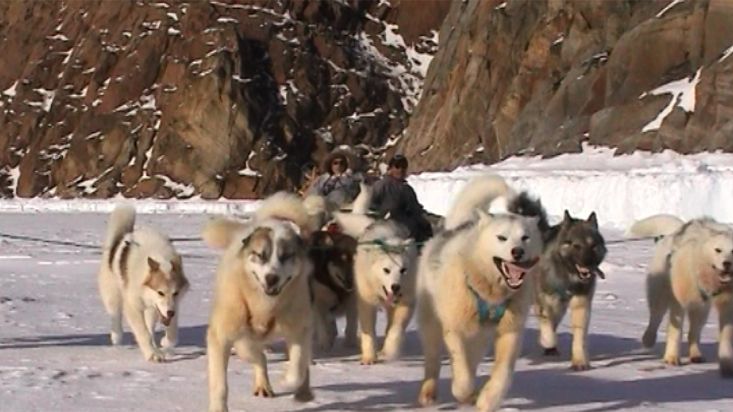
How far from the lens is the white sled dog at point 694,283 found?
24.3 ft

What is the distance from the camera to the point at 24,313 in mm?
10742

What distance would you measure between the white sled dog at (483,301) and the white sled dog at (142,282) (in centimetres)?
236

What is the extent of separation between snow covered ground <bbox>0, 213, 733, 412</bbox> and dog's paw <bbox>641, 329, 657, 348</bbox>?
97mm

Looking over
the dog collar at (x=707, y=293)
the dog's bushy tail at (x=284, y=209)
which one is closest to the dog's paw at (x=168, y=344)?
the dog's bushy tail at (x=284, y=209)

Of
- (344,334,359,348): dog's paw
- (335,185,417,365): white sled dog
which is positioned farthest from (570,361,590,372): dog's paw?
(344,334,359,348): dog's paw

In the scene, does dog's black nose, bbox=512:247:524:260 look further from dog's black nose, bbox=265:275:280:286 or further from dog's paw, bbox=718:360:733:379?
dog's paw, bbox=718:360:733:379

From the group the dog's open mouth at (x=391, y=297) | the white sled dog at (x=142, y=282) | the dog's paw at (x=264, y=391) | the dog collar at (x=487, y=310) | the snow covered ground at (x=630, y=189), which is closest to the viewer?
the dog collar at (x=487, y=310)

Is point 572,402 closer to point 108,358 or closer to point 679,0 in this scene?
point 108,358

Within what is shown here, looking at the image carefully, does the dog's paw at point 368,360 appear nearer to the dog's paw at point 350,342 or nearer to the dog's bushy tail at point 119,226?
the dog's paw at point 350,342

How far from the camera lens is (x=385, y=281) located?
750cm

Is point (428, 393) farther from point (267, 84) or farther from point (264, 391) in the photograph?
point (267, 84)

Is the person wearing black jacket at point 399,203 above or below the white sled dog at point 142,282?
above

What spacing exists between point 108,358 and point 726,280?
4501 mm

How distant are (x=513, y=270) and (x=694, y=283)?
2384 mm
